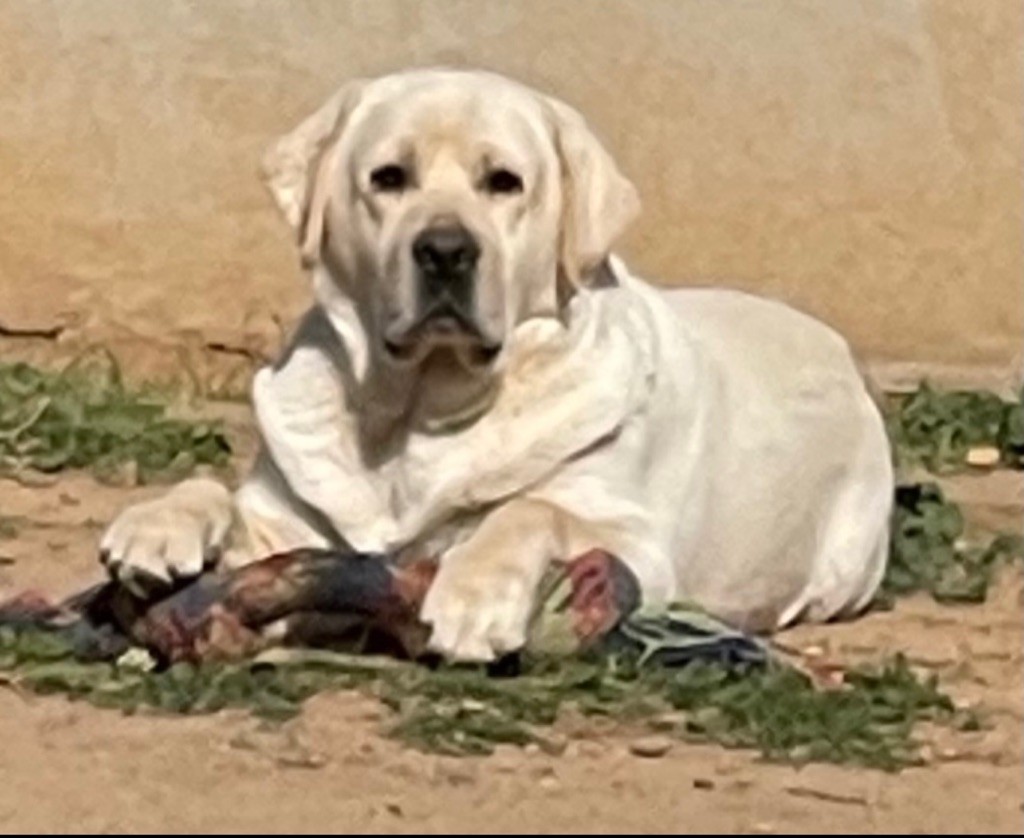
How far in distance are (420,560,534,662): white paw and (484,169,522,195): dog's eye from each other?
0.77 metres

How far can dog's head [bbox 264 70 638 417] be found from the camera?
645cm

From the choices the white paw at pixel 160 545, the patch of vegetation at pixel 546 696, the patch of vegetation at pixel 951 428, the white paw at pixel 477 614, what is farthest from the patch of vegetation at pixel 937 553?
the white paw at pixel 160 545

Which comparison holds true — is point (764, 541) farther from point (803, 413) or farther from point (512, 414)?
point (512, 414)

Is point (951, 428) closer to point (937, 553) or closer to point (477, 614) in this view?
point (937, 553)

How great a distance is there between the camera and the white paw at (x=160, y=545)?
6270 millimetres

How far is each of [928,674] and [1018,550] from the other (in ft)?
4.35

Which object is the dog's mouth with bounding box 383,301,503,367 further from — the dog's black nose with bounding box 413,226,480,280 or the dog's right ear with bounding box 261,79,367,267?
the dog's right ear with bounding box 261,79,367,267

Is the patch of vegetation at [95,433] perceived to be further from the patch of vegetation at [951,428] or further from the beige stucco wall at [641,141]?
the patch of vegetation at [951,428]

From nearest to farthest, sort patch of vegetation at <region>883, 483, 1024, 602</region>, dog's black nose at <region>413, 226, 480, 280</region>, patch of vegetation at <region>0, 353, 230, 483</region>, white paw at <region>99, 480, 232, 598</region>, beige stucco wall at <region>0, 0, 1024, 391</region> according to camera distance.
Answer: white paw at <region>99, 480, 232, 598</region>
dog's black nose at <region>413, 226, 480, 280</region>
patch of vegetation at <region>883, 483, 1024, 602</region>
patch of vegetation at <region>0, 353, 230, 483</region>
beige stucco wall at <region>0, 0, 1024, 391</region>

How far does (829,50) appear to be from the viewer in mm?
9477

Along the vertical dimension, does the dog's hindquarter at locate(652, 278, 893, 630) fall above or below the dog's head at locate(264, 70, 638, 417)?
below

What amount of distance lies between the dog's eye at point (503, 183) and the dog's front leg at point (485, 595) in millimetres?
640

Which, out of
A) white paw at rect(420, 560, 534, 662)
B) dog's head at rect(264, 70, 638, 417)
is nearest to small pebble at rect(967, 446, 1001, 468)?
dog's head at rect(264, 70, 638, 417)

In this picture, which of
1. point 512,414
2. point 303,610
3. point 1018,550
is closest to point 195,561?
point 303,610
